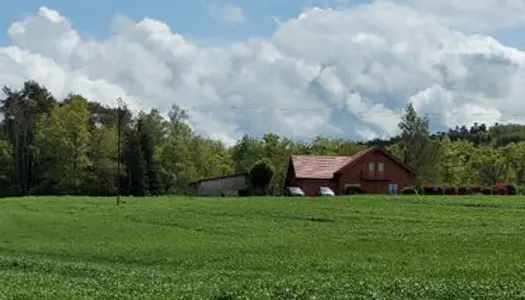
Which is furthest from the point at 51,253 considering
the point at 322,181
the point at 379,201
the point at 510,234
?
the point at 322,181

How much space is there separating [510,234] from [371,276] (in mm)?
18188

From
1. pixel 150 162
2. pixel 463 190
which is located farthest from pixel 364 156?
pixel 150 162

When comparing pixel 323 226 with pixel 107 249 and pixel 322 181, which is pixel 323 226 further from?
pixel 322 181

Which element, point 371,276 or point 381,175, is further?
point 381,175

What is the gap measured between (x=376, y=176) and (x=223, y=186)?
72.4 ft

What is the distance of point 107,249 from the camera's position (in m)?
39.2

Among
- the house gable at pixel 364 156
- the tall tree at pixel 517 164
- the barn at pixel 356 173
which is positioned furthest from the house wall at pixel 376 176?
the tall tree at pixel 517 164

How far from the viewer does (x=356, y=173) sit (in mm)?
115938

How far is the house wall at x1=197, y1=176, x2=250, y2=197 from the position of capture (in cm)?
11962

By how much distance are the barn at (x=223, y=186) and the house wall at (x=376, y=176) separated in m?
13.1

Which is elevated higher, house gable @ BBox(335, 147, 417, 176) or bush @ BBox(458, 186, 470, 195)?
house gable @ BBox(335, 147, 417, 176)

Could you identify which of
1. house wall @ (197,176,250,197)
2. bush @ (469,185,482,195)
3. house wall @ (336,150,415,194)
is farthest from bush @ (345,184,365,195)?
bush @ (469,185,482,195)

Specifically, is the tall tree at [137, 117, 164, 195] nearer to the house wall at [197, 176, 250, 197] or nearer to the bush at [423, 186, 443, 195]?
the house wall at [197, 176, 250, 197]

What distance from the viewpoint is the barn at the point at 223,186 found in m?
115
